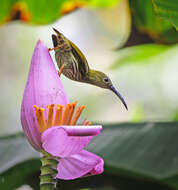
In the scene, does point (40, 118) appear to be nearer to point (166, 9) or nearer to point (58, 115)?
point (58, 115)

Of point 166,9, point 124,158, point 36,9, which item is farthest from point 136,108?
point 166,9

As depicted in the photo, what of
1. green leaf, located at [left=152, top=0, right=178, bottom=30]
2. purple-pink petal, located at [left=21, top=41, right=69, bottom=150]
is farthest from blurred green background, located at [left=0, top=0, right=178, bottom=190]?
purple-pink petal, located at [left=21, top=41, right=69, bottom=150]

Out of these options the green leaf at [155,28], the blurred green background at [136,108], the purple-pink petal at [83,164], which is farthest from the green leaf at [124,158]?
the purple-pink petal at [83,164]

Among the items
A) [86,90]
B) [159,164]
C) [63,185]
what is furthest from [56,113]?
[86,90]

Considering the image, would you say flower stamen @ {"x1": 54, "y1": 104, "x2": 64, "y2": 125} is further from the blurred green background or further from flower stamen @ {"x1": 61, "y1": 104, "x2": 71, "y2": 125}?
the blurred green background

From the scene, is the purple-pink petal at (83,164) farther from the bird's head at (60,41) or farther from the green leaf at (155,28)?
the green leaf at (155,28)

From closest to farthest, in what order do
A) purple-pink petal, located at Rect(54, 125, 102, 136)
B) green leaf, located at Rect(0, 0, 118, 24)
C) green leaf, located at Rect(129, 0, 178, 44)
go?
purple-pink petal, located at Rect(54, 125, 102, 136) < green leaf, located at Rect(129, 0, 178, 44) < green leaf, located at Rect(0, 0, 118, 24)
